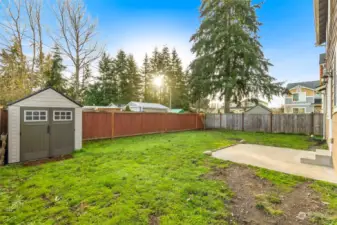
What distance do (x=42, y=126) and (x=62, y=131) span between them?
59 centimetres

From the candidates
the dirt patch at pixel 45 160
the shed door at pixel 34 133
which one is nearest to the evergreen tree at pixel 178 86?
the dirt patch at pixel 45 160

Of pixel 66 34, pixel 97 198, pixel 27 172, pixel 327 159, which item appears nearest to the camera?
pixel 97 198

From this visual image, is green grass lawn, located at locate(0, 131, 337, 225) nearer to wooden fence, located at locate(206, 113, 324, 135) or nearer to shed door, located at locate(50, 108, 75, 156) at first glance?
shed door, located at locate(50, 108, 75, 156)

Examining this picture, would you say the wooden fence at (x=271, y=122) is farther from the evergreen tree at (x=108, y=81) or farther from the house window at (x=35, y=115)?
the evergreen tree at (x=108, y=81)

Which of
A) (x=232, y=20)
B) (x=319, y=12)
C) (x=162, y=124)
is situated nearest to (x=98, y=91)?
(x=162, y=124)

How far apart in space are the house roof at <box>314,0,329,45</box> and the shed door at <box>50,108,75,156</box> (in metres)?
8.27

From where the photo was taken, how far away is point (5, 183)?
3.24 m

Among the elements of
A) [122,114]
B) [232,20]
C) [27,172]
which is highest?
[232,20]

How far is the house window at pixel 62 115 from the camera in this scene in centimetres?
532

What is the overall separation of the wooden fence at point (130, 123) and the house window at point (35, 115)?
2.60 metres

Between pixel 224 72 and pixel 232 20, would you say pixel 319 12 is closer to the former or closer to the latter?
pixel 224 72

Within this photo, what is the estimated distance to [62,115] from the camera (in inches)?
216

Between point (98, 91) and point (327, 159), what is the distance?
27803 mm

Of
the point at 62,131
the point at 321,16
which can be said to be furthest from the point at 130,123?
the point at 321,16
